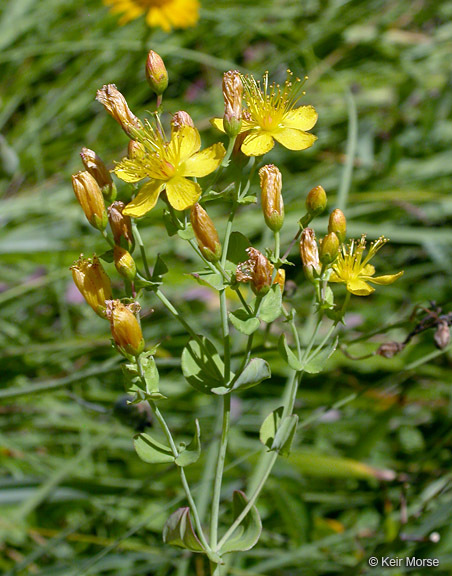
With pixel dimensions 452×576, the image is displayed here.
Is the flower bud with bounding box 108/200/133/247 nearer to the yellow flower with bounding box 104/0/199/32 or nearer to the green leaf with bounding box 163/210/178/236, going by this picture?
the green leaf with bounding box 163/210/178/236

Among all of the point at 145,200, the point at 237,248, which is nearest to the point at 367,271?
the point at 237,248

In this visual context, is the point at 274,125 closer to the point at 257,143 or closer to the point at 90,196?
the point at 257,143

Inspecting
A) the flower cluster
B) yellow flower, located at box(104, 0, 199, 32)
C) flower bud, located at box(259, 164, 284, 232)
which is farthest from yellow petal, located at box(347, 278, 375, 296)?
yellow flower, located at box(104, 0, 199, 32)

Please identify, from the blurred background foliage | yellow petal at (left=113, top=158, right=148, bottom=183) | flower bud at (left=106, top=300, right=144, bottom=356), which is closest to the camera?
flower bud at (left=106, top=300, right=144, bottom=356)

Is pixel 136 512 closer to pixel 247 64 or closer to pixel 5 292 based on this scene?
pixel 5 292

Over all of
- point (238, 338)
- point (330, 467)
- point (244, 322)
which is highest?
point (244, 322)

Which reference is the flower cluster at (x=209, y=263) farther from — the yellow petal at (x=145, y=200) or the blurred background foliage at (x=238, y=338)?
the blurred background foliage at (x=238, y=338)
